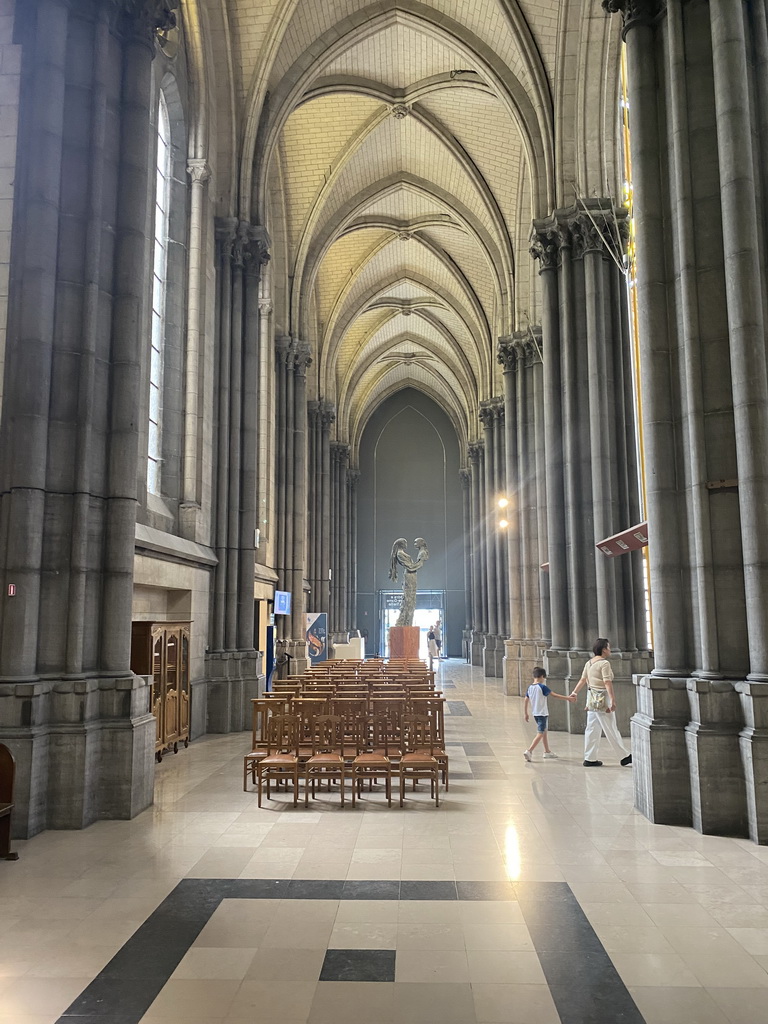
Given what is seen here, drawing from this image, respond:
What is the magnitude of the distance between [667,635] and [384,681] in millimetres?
6093

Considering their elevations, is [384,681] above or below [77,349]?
Answer: below

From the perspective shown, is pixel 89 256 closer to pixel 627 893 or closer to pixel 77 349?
pixel 77 349

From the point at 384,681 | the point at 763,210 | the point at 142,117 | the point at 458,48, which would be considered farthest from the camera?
the point at 458,48

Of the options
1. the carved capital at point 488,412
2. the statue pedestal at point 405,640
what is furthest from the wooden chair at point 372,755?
the carved capital at point 488,412

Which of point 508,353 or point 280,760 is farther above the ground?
point 508,353

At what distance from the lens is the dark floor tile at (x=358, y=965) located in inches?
163

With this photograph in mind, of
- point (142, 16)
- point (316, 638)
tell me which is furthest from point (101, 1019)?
point (316, 638)

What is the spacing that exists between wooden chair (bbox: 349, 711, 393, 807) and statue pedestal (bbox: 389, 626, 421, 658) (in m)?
15.8

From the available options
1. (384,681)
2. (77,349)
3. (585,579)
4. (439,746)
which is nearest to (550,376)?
(585,579)

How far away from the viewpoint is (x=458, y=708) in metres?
18.0

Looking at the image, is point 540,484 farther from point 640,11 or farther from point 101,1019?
point 101,1019

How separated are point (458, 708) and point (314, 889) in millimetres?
12806

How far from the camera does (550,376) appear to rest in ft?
51.5

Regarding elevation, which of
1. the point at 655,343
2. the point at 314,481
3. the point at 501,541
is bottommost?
the point at 655,343
